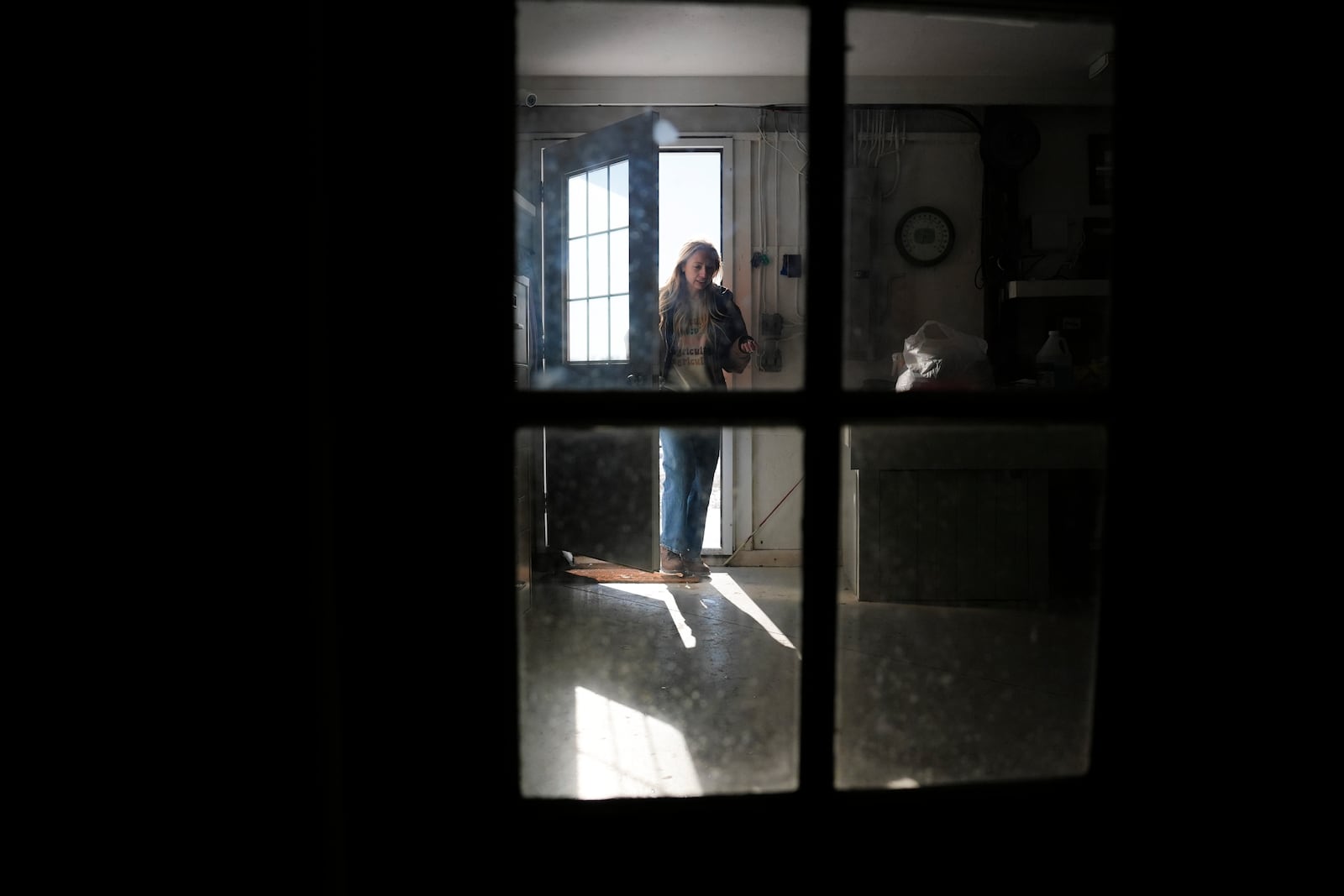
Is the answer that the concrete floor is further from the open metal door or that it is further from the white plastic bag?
the white plastic bag

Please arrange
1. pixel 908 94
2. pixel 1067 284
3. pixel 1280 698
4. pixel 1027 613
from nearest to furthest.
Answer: pixel 1280 698 → pixel 1027 613 → pixel 1067 284 → pixel 908 94

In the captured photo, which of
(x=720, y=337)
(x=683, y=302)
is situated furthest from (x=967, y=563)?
(x=683, y=302)

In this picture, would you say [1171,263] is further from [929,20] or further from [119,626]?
[929,20]

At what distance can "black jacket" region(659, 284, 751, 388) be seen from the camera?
3.98 m

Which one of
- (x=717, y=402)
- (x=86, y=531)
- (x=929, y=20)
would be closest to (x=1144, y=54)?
(x=717, y=402)

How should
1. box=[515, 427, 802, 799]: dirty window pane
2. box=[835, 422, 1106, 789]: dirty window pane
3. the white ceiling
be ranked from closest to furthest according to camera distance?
box=[515, 427, 802, 799]: dirty window pane
box=[835, 422, 1106, 789]: dirty window pane
the white ceiling

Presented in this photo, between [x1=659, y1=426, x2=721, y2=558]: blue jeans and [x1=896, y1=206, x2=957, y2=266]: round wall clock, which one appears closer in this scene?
[x1=659, y1=426, x2=721, y2=558]: blue jeans

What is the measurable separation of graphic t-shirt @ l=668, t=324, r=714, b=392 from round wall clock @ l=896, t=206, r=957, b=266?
1187 millimetres

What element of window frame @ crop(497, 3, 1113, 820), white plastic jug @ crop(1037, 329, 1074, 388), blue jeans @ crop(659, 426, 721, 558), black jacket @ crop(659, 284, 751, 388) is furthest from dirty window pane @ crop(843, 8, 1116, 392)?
window frame @ crop(497, 3, 1113, 820)

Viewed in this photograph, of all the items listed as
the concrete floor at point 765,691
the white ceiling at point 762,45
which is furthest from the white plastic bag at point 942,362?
the white ceiling at point 762,45

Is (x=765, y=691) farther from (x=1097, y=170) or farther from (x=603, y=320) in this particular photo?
(x=1097, y=170)

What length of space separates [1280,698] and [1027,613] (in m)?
2.87

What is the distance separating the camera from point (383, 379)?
0.55m

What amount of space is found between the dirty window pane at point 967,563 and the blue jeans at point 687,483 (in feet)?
2.15
